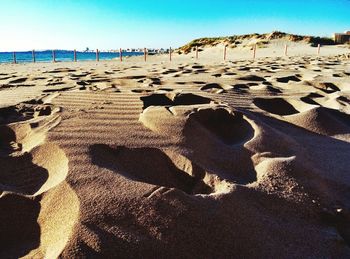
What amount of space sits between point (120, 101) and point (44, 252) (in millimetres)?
1487

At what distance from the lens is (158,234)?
1023mm

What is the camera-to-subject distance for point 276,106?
2.65 m

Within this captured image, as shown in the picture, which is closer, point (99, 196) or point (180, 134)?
point (99, 196)

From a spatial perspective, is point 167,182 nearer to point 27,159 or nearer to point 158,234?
point 158,234

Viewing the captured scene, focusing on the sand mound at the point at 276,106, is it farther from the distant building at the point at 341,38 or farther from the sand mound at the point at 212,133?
the distant building at the point at 341,38

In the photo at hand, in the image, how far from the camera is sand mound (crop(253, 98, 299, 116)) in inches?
101

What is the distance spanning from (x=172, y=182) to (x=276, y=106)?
1.54 meters

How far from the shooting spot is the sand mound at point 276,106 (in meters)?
2.57

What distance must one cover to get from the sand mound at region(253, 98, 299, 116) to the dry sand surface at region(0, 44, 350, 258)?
29 centimetres

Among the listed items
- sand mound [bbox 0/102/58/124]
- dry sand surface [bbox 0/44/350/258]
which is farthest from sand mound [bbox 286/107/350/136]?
sand mound [bbox 0/102/58/124]

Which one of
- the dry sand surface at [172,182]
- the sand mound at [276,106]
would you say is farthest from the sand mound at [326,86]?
the dry sand surface at [172,182]

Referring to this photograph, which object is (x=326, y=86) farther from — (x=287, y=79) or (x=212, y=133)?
(x=212, y=133)

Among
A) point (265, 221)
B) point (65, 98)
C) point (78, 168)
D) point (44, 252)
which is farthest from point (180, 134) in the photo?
point (65, 98)

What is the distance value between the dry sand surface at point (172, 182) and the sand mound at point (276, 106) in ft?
0.95
